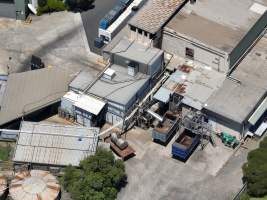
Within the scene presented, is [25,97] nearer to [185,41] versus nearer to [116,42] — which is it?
[116,42]

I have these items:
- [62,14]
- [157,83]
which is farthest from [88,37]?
[157,83]

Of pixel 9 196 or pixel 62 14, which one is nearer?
pixel 9 196

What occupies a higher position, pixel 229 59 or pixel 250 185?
pixel 229 59

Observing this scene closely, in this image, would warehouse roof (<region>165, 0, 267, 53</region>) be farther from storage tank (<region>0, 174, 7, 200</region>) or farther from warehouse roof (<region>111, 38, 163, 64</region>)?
storage tank (<region>0, 174, 7, 200</region>)

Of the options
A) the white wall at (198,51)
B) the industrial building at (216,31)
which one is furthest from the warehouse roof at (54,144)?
the industrial building at (216,31)

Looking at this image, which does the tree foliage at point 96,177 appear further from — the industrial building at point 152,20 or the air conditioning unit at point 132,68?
the industrial building at point 152,20

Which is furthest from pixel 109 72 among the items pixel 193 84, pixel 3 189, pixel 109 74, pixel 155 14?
pixel 3 189

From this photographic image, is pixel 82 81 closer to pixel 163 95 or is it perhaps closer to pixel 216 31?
pixel 163 95
